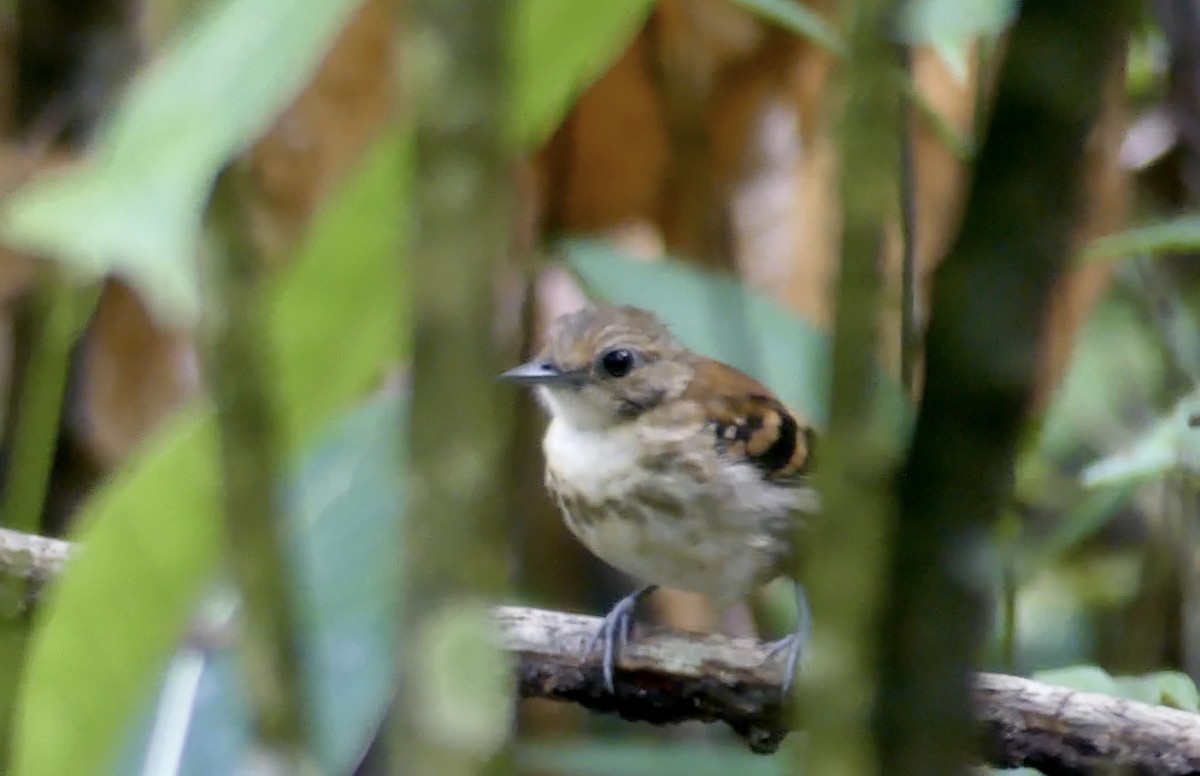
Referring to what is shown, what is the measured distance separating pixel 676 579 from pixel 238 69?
1.33 m

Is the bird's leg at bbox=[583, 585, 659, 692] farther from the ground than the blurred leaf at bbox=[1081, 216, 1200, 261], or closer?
closer

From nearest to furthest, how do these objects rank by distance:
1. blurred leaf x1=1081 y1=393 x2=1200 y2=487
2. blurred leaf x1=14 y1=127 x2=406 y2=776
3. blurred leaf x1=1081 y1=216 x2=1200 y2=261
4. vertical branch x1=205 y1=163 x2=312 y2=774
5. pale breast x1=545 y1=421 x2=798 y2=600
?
1. vertical branch x1=205 y1=163 x2=312 y2=774
2. blurred leaf x1=14 y1=127 x2=406 y2=776
3. blurred leaf x1=1081 y1=393 x2=1200 y2=487
4. blurred leaf x1=1081 y1=216 x2=1200 y2=261
5. pale breast x1=545 y1=421 x2=798 y2=600

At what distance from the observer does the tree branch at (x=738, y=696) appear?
153cm

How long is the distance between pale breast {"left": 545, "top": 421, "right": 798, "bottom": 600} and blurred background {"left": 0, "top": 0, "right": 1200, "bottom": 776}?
159 millimetres

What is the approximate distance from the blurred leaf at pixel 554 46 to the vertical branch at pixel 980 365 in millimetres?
783

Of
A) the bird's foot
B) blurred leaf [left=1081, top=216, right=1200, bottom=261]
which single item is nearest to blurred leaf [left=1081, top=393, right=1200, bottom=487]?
blurred leaf [left=1081, top=216, right=1200, bottom=261]

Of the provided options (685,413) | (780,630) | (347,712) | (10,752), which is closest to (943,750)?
(347,712)

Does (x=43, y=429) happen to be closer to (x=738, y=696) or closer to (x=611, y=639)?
(x=611, y=639)

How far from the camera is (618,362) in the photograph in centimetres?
234

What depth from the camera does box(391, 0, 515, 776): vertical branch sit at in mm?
541

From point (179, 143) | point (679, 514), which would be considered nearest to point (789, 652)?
point (679, 514)

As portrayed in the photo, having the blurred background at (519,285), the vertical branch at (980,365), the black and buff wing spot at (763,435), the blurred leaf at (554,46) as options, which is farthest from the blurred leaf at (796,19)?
the vertical branch at (980,365)

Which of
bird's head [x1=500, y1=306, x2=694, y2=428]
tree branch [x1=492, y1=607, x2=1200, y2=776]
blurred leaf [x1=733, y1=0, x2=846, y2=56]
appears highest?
blurred leaf [x1=733, y1=0, x2=846, y2=56]

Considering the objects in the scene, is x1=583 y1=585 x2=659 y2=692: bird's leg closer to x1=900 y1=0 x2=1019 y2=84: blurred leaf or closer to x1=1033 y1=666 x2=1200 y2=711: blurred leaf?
x1=1033 y1=666 x2=1200 y2=711: blurred leaf
